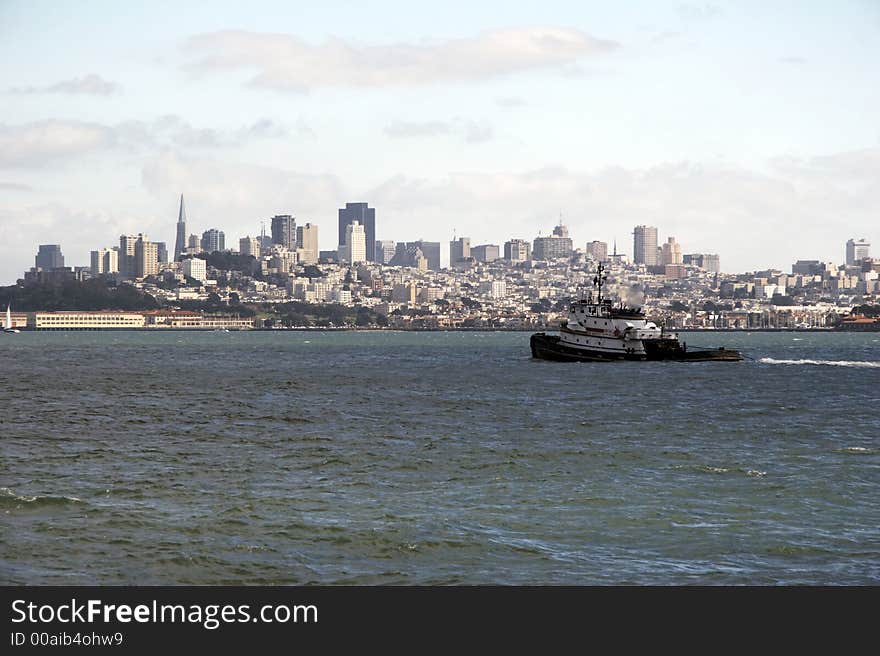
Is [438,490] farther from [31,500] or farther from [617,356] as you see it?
[617,356]

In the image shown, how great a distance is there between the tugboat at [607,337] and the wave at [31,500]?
65.9 meters

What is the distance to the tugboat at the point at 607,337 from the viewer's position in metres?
86.2

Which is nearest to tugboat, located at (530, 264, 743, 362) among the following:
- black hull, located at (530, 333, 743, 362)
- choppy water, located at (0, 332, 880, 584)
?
black hull, located at (530, 333, 743, 362)

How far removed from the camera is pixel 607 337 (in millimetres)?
86188

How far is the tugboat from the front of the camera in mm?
86188

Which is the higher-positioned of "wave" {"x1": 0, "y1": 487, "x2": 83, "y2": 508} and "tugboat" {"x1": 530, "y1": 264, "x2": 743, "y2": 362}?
"tugboat" {"x1": 530, "y1": 264, "x2": 743, "y2": 362}

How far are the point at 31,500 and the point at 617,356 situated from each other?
6743 centimetres

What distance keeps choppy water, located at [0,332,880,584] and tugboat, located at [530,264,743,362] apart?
3581 centimetres

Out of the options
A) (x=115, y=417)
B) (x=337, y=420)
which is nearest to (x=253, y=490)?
(x=337, y=420)

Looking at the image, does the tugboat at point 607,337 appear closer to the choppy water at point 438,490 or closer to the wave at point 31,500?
the choppy water at point 438,490

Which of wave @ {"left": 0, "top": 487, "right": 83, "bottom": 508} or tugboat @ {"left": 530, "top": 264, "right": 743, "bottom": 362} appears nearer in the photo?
wave @ {"left": 0, "top": 487, "right": 83, "bottom": 508}

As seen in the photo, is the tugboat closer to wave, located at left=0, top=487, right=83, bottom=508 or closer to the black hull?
the black hull

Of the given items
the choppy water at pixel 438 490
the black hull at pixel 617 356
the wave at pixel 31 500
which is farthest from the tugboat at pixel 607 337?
the wave at pixel 31 500
